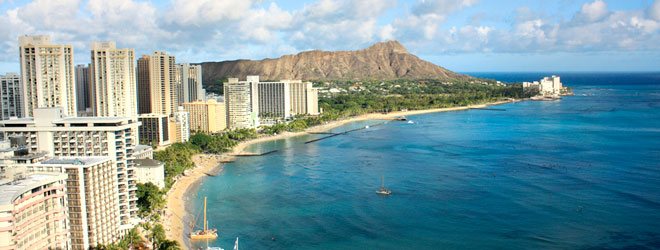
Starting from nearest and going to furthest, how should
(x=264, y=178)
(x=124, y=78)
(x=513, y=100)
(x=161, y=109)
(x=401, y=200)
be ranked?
(x=401, y=200), (x=264, y=178), (x=124, y=78), (x=161, y=109), (x=513, y=100)

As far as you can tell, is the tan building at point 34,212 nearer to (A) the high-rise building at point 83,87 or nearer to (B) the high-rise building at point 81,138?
(B) the high-rise building at point 81,138

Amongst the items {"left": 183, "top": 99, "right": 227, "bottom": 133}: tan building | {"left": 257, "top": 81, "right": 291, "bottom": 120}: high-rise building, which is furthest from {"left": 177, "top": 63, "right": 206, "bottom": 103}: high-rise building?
{"left": 183, "top": 99, "right": 227, "bottom": 133}: tan building

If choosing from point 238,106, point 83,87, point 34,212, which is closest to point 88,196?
point 34,212

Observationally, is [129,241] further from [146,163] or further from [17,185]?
[146,163]

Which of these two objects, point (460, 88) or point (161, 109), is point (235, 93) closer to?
point (161, 109)

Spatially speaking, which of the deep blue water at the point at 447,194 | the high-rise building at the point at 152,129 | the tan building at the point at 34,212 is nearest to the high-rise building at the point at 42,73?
the high-rise building at the point at 152,129

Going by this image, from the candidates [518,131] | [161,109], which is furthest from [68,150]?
[518,131]
